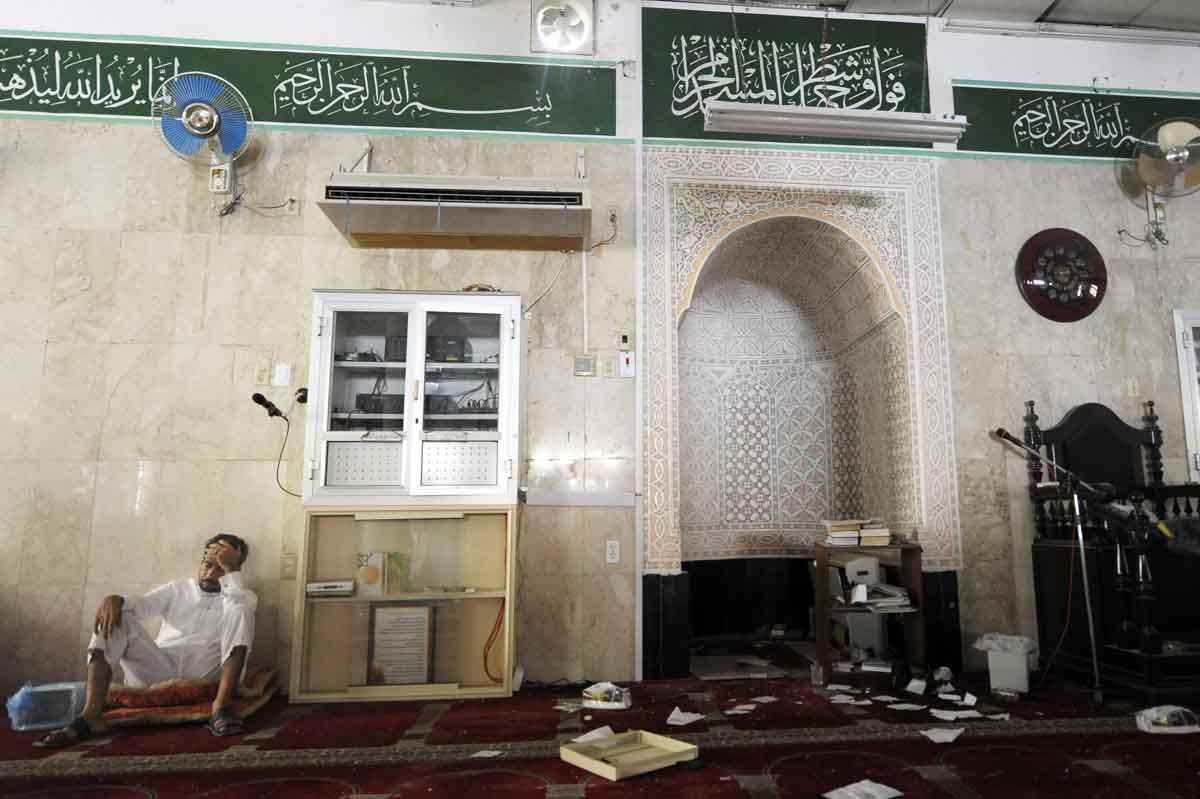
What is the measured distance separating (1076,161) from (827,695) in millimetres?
3984

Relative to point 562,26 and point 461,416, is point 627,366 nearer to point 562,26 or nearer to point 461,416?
point 461,416

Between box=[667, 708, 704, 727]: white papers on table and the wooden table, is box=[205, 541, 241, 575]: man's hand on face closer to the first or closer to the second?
box=[667, 708, 704, 727]: white papers on table

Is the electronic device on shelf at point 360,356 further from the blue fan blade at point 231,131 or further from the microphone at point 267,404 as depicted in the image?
the blue fan blade at point 231,131

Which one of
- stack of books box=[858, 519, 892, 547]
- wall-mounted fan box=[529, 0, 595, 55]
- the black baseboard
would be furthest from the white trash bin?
wall-mounted fan box=[529, 0, 595, 55]

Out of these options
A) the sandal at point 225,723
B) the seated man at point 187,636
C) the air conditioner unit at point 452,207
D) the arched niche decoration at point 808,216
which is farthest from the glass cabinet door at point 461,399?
the sandal at point 225,723

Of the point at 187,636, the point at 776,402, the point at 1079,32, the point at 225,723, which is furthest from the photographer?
the point at 776,402

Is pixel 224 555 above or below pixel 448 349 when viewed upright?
below

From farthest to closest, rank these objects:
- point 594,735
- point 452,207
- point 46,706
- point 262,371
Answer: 1. point 262,371
2. point 452,207
3. point 46,706
4. point 594,735

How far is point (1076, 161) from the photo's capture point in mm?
4957

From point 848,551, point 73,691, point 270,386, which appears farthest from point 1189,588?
point 73,691

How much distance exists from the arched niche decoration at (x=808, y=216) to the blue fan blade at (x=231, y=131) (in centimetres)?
244

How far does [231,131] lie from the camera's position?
4242 mm

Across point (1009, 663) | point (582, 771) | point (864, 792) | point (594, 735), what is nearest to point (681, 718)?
point (594, 735)

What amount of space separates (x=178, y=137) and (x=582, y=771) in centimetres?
406
